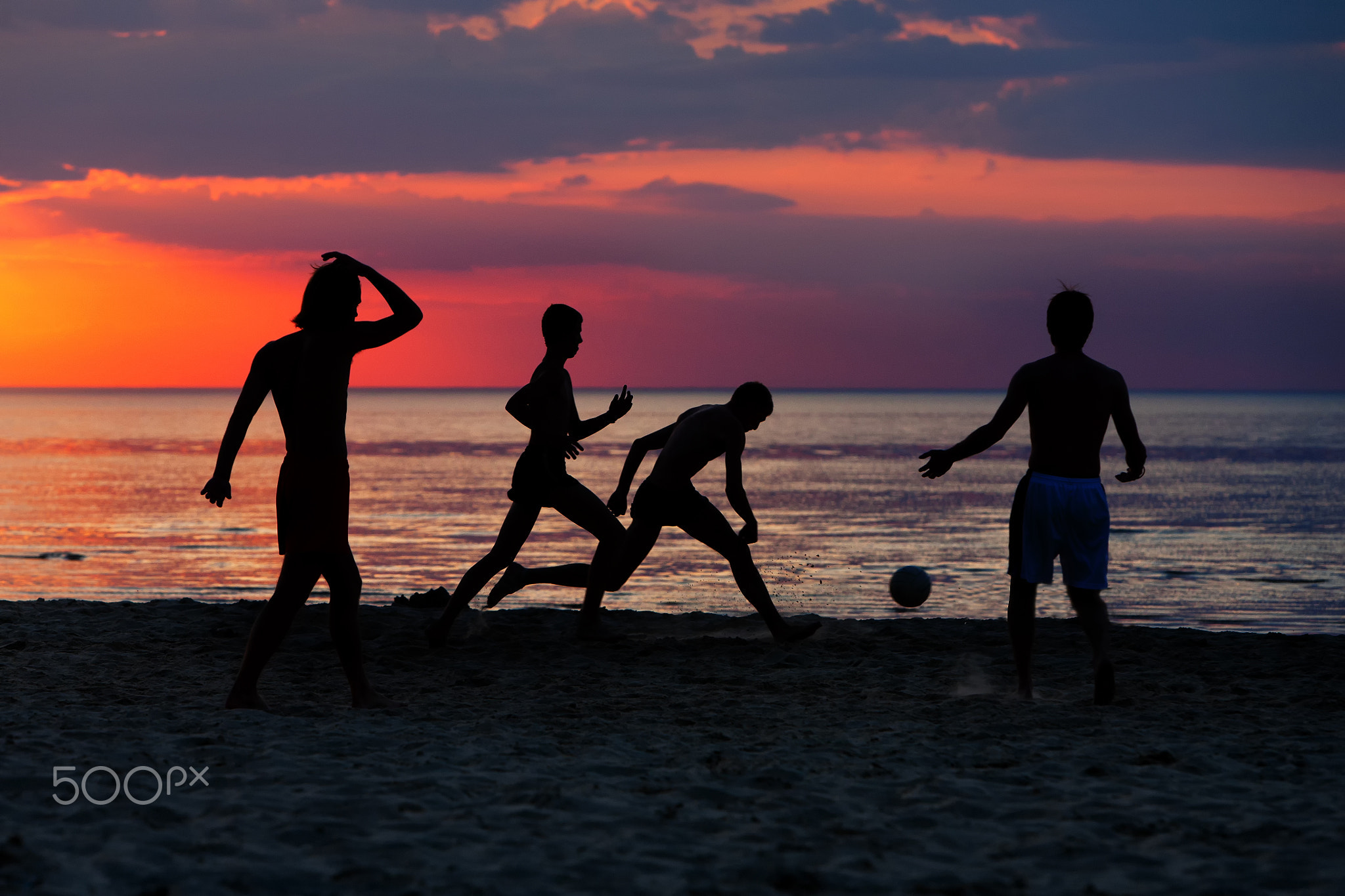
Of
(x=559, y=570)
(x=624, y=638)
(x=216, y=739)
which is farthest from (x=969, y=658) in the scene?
(x=216, y=739)

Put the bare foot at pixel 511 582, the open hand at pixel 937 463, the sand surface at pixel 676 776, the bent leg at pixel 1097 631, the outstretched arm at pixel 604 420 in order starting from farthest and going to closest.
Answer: the bare foot at pixel 511 582 < the outstretched arm at pixel 604 420 < the bent leg at pixel 1097 631 < the open hand at pixel 937 463 < the sand surface at pixel 676 776

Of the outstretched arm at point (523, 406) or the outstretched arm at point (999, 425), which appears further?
the outstretched arm at point (523, 406)

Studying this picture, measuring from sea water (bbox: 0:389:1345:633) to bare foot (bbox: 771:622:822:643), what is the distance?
10.4ft

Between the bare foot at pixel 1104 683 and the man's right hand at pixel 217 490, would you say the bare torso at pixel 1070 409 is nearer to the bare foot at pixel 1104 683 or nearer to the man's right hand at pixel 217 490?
the bare foot at pixel 1104 683

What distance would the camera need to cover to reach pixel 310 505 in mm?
5258

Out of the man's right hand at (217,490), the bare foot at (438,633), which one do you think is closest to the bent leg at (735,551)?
the bare foot at (438,633)

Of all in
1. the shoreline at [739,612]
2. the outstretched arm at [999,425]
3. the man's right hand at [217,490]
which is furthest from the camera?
the shoreline at [739,612]

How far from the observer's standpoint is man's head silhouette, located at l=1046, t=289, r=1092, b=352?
5855 mm

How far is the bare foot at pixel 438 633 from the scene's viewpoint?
7.76 metres

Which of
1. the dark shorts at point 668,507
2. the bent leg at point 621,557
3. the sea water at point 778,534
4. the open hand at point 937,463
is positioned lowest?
the sea water at point 778,534

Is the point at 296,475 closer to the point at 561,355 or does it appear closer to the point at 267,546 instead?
the point at 561,355

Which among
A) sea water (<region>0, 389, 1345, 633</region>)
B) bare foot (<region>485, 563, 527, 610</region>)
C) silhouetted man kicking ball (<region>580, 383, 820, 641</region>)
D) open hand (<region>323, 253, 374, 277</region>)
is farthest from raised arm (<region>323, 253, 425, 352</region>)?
sea water (<region>0, 389, 1345, 633</region>)

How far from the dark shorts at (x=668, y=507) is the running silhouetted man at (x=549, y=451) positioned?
0.20 meters

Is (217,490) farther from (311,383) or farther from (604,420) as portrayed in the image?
(604,420)
